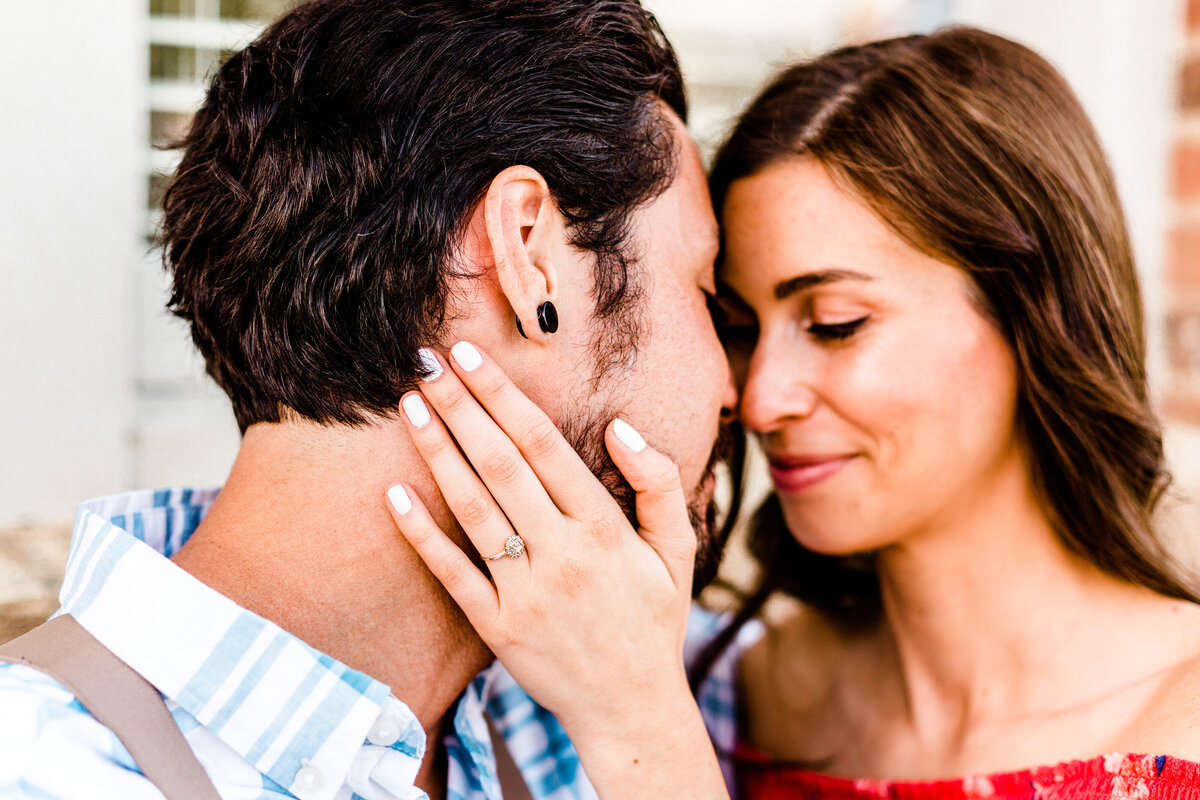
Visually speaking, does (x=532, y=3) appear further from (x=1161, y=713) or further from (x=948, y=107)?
(x=1161, y=713)

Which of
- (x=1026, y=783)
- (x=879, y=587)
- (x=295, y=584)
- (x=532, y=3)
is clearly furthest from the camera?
(x=879, y=587)

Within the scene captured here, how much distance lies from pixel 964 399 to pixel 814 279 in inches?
13.4

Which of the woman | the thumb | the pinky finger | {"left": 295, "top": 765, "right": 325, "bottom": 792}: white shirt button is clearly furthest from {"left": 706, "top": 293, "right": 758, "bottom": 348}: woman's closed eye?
{"left": 295, "top": 765, "right": 325, "bottom": 792}: white shirt button

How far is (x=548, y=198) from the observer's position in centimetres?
134

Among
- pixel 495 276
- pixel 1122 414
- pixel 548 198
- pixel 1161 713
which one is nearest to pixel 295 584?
pixel 495 276

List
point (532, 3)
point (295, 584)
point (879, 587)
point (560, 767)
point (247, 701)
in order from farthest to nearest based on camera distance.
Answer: point (879, 587) < point (560, 767) < point (532, 3) < point (295, 584) < point (247, 701)

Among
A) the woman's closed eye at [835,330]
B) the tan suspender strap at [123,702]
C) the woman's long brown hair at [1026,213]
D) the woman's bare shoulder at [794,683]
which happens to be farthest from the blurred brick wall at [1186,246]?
the tan suspender strap at [123,702]

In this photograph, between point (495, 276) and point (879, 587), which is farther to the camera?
point (879, 587)

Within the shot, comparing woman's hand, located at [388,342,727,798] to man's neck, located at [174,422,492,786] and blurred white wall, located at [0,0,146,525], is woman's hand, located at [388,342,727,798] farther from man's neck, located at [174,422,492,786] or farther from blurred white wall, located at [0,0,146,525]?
blurred white wall, located at [0,0,146,525]

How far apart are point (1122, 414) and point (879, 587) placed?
2.25ft

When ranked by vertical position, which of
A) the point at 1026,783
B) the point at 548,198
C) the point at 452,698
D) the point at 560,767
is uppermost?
the point at 548,198

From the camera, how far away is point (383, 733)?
1.26m

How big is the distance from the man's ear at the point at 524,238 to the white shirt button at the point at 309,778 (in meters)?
0.63

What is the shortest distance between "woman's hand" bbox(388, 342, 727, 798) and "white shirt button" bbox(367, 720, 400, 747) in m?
0.17
